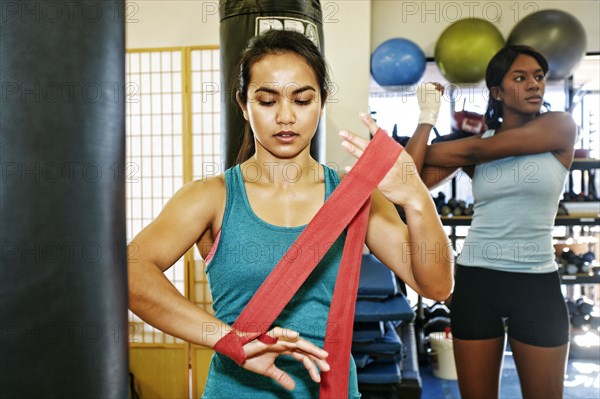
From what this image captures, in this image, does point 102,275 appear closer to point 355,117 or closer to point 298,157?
point 298,157

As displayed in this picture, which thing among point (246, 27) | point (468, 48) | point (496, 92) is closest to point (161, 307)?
point (246, 27)

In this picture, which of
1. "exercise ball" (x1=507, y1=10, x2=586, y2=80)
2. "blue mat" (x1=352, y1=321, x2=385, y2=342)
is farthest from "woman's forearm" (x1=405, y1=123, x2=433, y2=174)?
"exercise ball" (x1=507, y1=10, x2=586, y2=80)

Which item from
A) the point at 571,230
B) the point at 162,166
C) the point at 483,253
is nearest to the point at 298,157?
the point at 483,253

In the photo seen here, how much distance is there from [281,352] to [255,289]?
0.58ft

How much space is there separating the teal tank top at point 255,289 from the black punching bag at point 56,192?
72cm

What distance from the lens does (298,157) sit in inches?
49.5

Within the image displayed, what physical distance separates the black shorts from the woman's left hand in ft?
4.18

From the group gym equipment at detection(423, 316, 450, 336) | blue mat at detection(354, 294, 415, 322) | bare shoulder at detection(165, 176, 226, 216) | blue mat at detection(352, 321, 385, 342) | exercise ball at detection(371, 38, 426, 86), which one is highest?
exercise ball at detection(371, 38, 426, 86)

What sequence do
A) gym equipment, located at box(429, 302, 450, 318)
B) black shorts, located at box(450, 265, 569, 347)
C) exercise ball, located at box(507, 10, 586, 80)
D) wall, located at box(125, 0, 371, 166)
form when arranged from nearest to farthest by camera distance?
black shorts, located at box(450, 265, 569, 347) → exercise ball, located at box(507, 10, 586, 80) → wall, located at box(125, 0, 371, 166) → gym equipment, located at box(429, 302, 450, 318)

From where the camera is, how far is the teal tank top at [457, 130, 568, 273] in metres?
2.11

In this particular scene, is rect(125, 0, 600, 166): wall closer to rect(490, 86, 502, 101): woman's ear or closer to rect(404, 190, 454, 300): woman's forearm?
rect(490, 86, 502, 101): woman's ear

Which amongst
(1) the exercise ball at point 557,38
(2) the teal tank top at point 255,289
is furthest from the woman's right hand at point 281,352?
(1) the exercise ball at point 557,38

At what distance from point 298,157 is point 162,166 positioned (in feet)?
8.67

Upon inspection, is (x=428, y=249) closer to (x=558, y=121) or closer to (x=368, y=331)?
(x=558, y=121)
